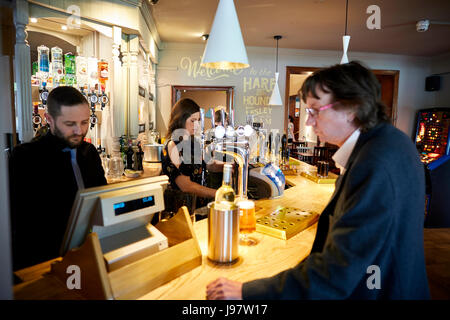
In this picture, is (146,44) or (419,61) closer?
(146,44)

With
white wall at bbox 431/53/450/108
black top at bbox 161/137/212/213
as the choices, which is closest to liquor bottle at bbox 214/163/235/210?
black top at bbox 161/137/212/213

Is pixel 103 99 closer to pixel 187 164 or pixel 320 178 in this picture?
pixel 187 164

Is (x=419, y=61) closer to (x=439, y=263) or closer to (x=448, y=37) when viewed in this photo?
(x=448, y=37)

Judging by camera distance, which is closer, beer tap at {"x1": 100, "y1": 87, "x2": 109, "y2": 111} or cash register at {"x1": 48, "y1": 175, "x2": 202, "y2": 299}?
cash register at {"x1": 48, "y1": 175, "x2": 202, "y2": 299}

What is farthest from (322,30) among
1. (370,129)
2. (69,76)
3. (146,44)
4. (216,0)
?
(370,129)

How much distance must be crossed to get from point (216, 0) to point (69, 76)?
2042 mm

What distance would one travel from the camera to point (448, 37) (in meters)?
5.57

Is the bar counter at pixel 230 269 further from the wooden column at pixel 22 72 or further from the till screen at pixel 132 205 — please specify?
the wooden column at pixel 22 72

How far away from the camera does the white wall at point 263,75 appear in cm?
670

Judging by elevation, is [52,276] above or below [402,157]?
below

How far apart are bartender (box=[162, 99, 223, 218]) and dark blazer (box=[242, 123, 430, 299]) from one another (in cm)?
148

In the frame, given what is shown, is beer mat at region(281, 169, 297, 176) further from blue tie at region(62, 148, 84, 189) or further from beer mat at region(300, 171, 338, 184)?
blue tie at region(62, 148, 84, 189)

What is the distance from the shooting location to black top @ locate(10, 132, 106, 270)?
5.15 feet

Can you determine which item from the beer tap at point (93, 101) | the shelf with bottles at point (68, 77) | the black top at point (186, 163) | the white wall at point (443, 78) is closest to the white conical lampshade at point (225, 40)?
the black top at point (186, 163)
